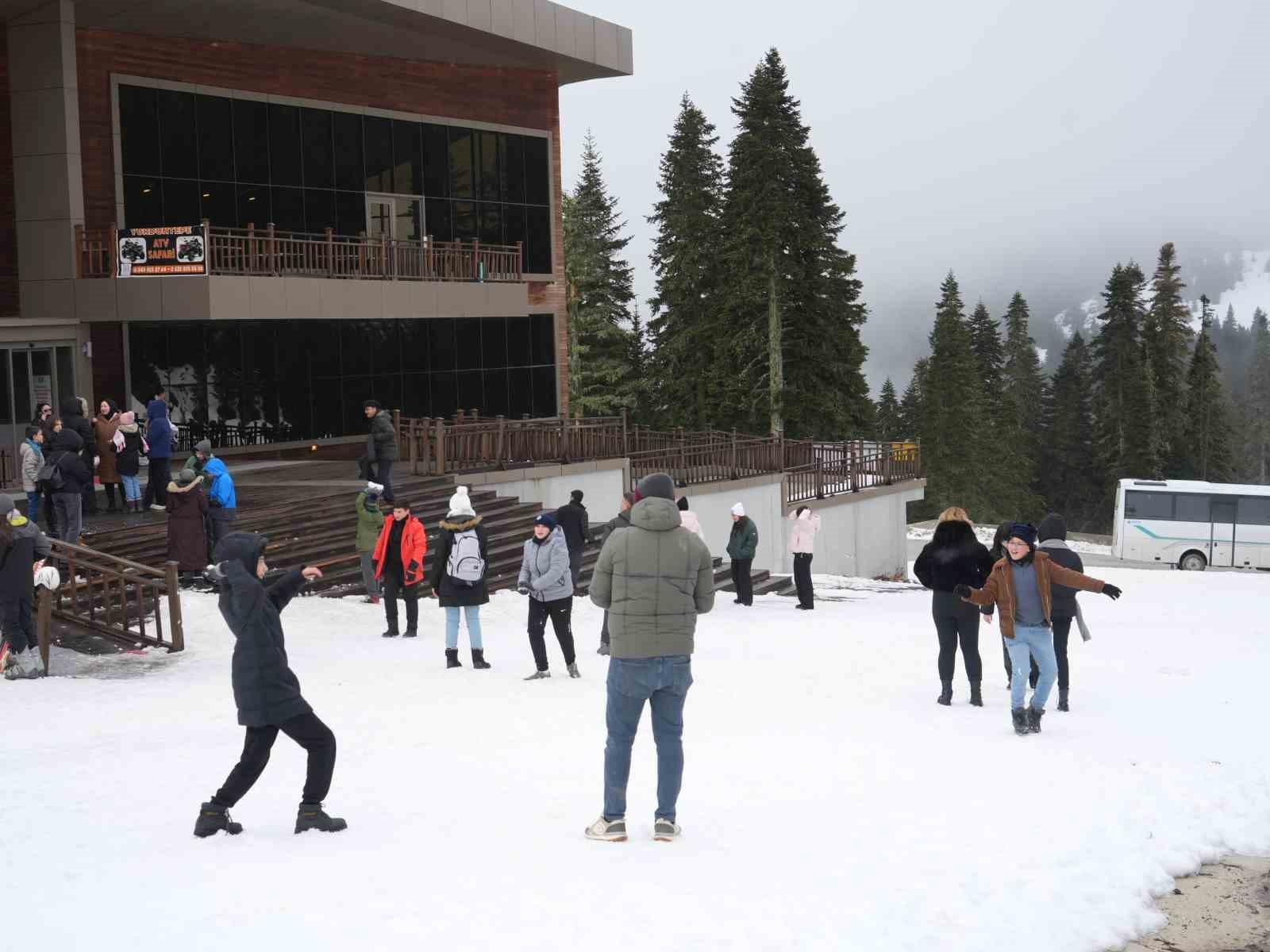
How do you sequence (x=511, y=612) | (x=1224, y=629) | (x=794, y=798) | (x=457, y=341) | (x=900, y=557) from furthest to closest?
(x=900, y=557) → (x=457, y=341) → (x=1224, y=629) → (x=511, y=612) → (x=794, y=798)

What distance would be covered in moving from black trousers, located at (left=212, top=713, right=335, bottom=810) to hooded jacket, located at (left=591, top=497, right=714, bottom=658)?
1.70 metres

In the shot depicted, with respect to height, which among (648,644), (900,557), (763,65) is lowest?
(900,557)

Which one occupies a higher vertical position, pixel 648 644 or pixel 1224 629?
pixel 648 644

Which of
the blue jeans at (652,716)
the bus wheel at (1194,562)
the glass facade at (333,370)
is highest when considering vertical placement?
the glass facade at (333,370)

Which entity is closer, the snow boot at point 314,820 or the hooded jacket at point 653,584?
the hooded jacket at point 653,584

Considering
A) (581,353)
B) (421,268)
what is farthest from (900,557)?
(581,353)

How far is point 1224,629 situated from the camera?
61.8ft

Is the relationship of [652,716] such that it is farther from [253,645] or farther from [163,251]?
[163,251]

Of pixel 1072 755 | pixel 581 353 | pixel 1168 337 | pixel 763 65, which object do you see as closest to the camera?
pixel 1072 755

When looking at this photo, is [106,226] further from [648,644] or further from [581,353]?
[581,353]

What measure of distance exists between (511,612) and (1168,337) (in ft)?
235

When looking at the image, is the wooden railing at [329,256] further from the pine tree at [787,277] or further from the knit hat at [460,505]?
the pine tree at [787,277]

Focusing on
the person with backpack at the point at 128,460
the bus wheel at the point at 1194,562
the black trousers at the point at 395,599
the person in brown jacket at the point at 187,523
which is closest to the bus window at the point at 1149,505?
the bus wheel at the point at 1194,562

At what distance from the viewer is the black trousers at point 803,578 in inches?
770
